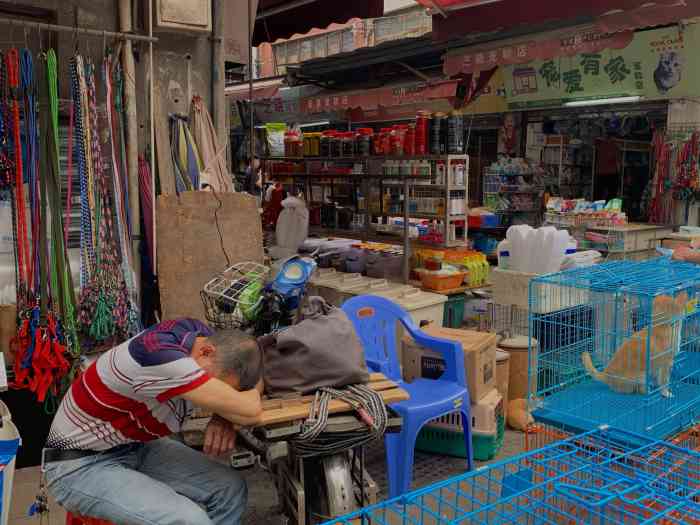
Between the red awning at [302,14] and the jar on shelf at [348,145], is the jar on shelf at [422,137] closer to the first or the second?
Answer: the jar on shelf at [348,145]

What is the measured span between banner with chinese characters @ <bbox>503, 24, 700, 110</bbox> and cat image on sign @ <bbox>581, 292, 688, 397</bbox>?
6.35 metres

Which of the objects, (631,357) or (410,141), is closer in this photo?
(631,357)

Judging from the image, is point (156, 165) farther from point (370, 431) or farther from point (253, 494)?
point (370, 431)

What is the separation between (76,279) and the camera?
3918mm

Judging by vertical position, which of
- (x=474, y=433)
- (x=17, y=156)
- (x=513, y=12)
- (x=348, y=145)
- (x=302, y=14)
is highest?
(x=302, y=14)

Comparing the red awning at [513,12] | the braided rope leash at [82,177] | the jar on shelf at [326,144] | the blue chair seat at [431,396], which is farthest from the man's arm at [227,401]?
the jar on shelf at [326,144]

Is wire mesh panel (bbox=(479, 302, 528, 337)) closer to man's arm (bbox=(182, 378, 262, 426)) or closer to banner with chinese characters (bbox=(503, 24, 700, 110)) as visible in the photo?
man's arm (bbox=(182, 378, 262, 426))

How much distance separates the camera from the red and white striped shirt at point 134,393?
2166mm

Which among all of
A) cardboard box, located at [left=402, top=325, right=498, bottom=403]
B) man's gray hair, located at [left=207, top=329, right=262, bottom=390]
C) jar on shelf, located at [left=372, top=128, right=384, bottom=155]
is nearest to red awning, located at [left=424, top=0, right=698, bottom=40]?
jar on shelf, located at [left=372, top=128, right=384, bottom=155]

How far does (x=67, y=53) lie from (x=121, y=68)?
1.20ft

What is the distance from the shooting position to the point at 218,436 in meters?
2.35

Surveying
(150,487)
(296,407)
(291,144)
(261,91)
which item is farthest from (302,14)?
(150,487)

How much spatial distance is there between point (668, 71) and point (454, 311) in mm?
5038

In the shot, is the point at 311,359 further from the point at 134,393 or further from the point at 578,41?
the point at 578,41
